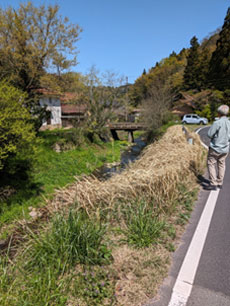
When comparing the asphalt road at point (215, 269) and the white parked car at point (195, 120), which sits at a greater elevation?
the white parked car at point (195, 120)

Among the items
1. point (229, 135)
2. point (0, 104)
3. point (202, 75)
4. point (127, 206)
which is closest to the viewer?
point (127, 206)

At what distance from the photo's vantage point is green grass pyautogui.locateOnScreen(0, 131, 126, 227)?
6516 millimetres

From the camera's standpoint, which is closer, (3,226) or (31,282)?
(31,282)

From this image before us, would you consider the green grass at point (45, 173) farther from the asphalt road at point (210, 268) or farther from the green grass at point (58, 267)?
the asphalt road at point (210, 268)

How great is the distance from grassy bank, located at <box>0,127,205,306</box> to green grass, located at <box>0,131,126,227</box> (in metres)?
0.74

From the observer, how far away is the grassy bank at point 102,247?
207 cm

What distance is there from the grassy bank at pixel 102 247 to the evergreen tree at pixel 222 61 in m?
39.3

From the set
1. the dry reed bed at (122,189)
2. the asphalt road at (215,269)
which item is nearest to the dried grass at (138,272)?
the asphalt road at (215,269)

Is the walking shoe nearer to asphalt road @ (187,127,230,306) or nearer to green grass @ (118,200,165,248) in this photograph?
asphalt road @ (187,127,230,306)

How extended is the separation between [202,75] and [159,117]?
29297 mm

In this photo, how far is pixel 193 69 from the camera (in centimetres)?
4319

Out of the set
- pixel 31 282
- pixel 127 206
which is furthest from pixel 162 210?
pixel 31 282

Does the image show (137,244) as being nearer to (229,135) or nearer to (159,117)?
(229,135)

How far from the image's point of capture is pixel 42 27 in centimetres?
1384
